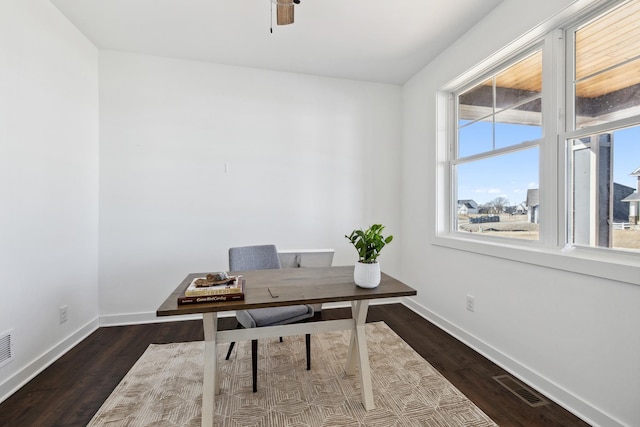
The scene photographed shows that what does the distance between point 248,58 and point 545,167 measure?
279 cm

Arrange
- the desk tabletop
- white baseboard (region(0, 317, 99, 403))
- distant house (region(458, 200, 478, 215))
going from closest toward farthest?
the desk tabletop → white baseboard (region(0, 317, 99, 403)) → distant house (region(458, 200, 478, 215))

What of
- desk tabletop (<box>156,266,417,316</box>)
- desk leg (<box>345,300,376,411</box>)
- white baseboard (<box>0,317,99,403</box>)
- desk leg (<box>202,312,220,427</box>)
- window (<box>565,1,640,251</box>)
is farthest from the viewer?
white baseboard (<box>0,317,99,403</box>)

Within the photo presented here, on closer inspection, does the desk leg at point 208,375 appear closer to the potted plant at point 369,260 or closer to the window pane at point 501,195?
the potted plant at point 369,260

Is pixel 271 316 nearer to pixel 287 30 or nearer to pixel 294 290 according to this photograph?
pixel 294 290

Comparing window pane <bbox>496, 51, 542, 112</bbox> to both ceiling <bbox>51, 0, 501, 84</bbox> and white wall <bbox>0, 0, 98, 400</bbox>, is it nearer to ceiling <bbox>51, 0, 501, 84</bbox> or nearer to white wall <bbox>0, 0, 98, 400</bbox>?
ceiling <bbox>51, 0, 501, 84</bbox>

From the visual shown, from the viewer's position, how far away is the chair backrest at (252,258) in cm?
220

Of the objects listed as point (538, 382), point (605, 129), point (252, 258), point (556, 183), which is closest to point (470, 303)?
point (538, 382)

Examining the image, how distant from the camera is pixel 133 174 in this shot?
283 cm

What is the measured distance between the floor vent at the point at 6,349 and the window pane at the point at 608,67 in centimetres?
385

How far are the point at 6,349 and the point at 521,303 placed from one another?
3419 millimetres

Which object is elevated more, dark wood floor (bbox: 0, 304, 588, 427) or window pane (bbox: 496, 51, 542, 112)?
window pane (bbox: 496, 51, 542, 112)

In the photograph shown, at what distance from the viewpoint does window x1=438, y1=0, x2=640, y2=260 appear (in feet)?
5.14

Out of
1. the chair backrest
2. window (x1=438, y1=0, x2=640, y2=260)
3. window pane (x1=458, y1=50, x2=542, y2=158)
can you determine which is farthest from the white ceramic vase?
window pane (x1=458, y1=50, x2=542, y2=158)

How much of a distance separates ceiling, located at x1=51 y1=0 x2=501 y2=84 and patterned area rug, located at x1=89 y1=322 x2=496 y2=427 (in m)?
2.71
